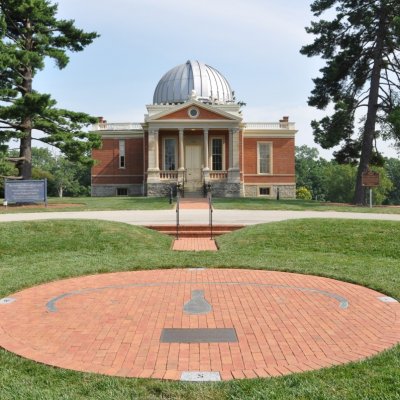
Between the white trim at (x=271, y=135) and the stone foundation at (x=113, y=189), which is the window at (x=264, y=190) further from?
the stone foundation at (x=113, y=189)

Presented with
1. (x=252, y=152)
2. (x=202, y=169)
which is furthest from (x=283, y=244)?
(x=252, y=152)

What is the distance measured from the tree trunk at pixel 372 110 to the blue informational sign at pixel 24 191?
18.2 m

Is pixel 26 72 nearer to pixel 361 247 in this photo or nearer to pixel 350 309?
pixel 361 247

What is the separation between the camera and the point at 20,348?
454cm

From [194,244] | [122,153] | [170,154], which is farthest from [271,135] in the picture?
[194,244]

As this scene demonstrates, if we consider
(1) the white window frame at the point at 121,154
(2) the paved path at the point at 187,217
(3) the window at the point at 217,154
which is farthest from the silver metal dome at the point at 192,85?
(2) the paved path at the point at 187,217

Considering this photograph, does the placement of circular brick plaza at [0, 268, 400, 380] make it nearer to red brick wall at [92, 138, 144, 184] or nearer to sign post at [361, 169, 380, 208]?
sign post at [361, 169, 380, 208]

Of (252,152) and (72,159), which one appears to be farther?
(252,152)

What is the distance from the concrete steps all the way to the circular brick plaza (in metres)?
5.84

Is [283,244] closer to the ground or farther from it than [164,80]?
closer to the ground

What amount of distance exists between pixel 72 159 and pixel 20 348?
22370 mm

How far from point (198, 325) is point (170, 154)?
109 ft

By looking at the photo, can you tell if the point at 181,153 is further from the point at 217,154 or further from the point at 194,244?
the point at 194,244

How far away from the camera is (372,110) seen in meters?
27.8
